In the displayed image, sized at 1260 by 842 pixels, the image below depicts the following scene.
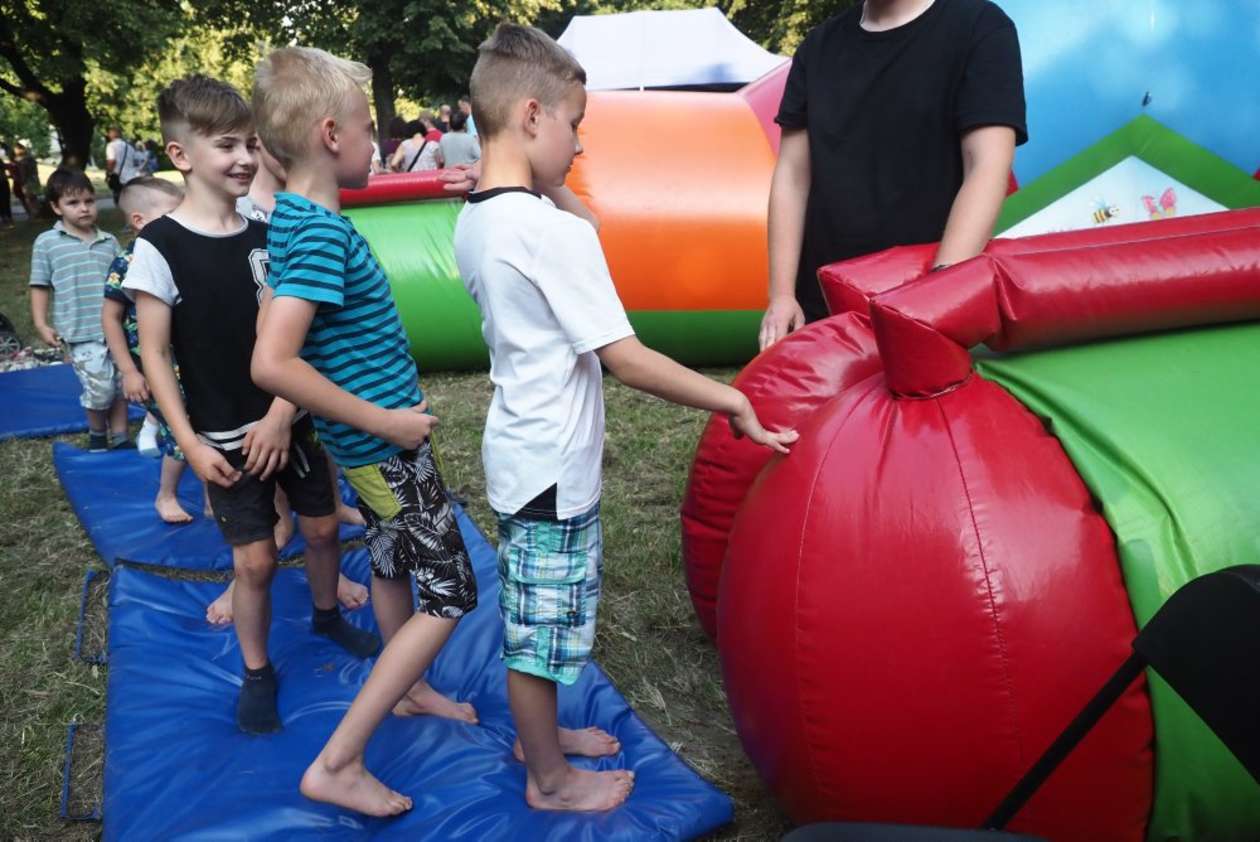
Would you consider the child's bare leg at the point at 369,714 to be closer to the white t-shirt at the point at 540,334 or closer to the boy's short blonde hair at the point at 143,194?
the white t-shirt at the point at 540,334

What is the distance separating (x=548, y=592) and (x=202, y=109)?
1458mm

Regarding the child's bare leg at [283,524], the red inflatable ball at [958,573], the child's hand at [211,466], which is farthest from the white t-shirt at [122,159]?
the red inflatable ball at [958,573]

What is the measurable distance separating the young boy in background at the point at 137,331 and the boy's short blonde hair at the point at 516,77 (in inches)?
61.6

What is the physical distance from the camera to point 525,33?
1816 millimetres

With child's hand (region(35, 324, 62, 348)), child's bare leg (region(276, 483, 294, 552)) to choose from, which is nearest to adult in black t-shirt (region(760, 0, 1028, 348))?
child's bare leg (region(276, 483, 294, 552))

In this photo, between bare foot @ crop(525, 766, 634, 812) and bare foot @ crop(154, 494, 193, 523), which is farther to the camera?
bare foot @ crop(154, 494, 193, 523)

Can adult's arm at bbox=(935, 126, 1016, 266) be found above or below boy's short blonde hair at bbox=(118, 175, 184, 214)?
above

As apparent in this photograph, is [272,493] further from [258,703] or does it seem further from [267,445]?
[258,703]

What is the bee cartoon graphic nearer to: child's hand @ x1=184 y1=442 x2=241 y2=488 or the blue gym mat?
child's hand @ x1=184 y1=442 x2=241 y2=488

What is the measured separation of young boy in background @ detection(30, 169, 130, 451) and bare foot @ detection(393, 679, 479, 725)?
9.48 feet

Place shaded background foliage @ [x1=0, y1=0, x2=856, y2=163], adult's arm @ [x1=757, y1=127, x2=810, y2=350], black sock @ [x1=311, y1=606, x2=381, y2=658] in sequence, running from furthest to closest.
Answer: shaded background foliage @ [x1=0, y1=0, x2=856, y2=163] → black sock @ [x1=311, y1=606, x2=381, y2=658] → adult's arm @ [x1=757, y1=127, x2=810, y2=350]

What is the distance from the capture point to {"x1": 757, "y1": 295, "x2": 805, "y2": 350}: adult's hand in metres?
2.48

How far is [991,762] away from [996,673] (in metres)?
0.16

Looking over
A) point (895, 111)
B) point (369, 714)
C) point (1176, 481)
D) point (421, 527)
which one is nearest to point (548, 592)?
point (421, 527)
